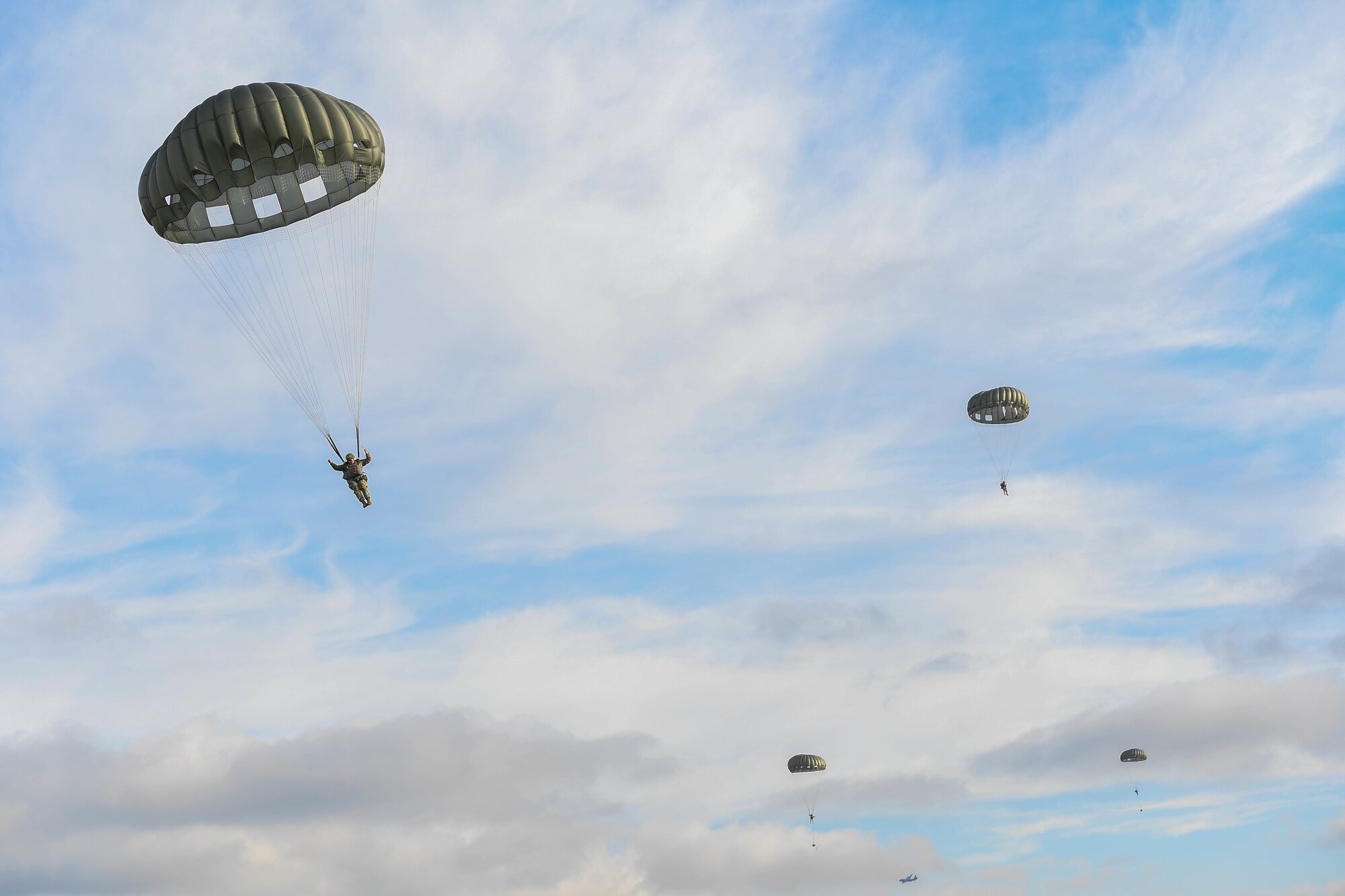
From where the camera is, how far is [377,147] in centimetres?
4950

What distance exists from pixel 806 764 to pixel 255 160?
89.3m

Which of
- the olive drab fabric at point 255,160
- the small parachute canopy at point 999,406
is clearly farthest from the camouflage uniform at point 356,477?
the small parachute canopy at point 999,406

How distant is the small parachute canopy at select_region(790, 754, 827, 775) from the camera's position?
119 metres

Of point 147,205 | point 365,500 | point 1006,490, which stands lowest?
point 365,500

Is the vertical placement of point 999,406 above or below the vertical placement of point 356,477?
above

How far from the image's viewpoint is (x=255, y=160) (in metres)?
45.4

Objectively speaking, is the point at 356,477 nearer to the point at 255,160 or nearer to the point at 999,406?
the point at 255,160

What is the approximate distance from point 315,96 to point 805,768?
8832 centimetres

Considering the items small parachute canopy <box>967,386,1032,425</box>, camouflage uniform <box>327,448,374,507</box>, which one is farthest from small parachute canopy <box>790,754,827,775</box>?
camouflage uniform <box>327,448,374,507</box>

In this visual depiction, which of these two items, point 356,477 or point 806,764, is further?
point 806,764

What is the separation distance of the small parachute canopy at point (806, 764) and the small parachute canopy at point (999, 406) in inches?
1854

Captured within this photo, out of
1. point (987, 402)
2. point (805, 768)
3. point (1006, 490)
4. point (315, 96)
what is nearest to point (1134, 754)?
point (805, 768)

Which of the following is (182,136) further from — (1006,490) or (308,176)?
(1006,490)

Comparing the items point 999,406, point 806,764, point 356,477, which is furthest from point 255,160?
point 806,764
